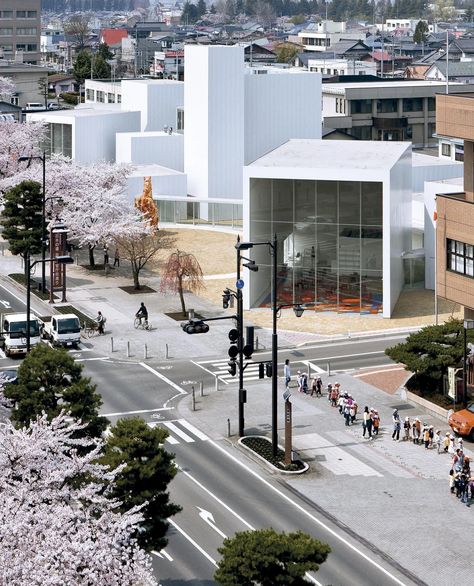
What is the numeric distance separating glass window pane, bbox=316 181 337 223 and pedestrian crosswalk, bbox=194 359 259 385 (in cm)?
1418

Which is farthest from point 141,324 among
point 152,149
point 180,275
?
point 152,149

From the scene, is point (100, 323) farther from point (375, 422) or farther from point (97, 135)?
point (97, 135)

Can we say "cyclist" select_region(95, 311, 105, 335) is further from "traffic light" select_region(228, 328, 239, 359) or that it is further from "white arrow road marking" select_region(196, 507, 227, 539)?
"white arrow road marking" select_region(196, 507, 227, 539)

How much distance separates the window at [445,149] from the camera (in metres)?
122

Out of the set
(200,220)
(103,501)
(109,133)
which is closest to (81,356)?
(103,501)

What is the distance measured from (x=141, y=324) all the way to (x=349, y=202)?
559 inches

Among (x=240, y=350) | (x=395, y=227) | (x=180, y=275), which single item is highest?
(x=395, y=227)

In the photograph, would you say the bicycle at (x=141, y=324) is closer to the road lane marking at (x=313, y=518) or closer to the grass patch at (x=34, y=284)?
the grass patch at (x=34, y=284)

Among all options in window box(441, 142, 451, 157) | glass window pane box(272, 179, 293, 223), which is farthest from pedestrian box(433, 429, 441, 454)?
window box(441, 142, 451, 157)

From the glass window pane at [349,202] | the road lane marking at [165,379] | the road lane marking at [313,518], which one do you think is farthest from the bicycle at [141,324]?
the road lane marking at [313,518]

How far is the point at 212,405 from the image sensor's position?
6391cm

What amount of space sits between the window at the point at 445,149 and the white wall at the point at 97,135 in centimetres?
3068

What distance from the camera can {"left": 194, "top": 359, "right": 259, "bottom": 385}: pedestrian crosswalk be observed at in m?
68.7

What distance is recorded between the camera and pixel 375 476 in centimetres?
5344
